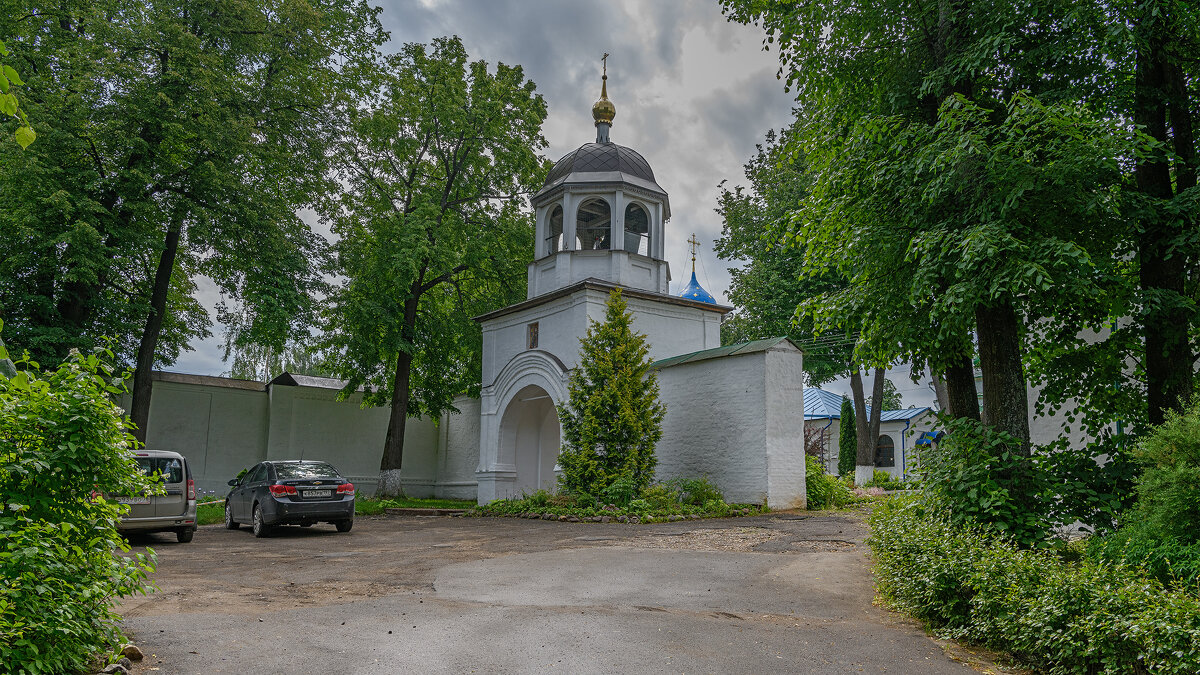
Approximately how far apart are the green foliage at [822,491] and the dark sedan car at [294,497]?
35.4 ft

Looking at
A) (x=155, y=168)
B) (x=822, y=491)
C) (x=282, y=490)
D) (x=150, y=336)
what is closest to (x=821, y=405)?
(x=822, y=491)

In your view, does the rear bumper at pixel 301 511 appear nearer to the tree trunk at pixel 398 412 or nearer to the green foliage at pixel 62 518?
the tree trunk at pixel 398 412

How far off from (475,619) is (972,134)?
626 centimetres

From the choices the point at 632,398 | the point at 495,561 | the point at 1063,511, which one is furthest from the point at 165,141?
the point at 1063,511

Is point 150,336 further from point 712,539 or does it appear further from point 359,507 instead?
point 712,539

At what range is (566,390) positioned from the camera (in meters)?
20.5

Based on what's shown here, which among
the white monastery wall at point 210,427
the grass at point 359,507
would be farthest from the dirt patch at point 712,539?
the white monastery wall at point 210,427

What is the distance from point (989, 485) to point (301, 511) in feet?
38.9

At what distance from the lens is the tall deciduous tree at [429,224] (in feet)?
76.3

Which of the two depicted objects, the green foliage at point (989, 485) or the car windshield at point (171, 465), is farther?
the car windshield at point (171, 465)

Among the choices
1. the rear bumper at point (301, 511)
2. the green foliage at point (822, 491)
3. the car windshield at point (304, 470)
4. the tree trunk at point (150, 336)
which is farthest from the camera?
the tree trunk at point (150, 336)

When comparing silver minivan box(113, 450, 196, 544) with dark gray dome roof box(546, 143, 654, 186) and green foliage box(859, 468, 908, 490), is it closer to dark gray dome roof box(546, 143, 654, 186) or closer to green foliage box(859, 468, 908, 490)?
dark gray dome roof box(546, 143, 654, 186)

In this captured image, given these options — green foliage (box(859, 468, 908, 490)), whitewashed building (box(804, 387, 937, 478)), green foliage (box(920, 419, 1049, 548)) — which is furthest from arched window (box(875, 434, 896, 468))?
green foliage (box(920, 419, 1049, 548))

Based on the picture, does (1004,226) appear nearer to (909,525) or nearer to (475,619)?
(909,525)
